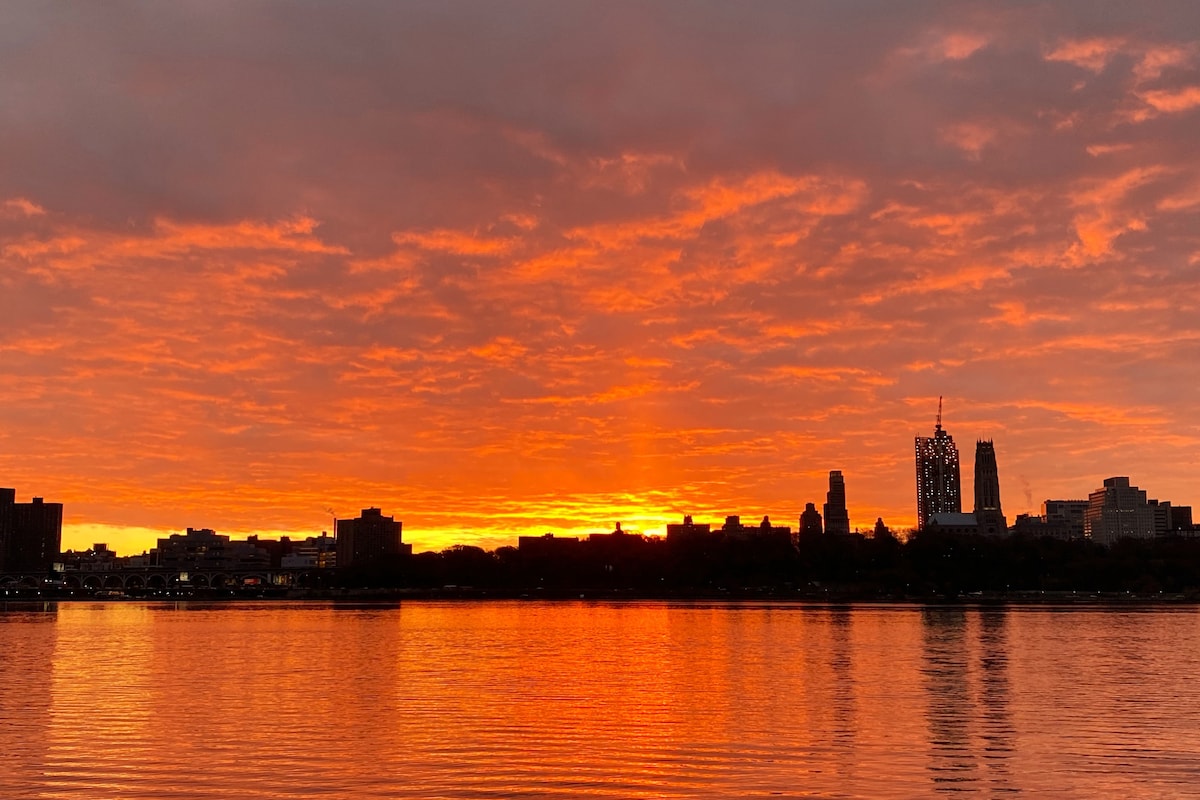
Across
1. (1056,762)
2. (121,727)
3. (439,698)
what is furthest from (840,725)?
(121,727)

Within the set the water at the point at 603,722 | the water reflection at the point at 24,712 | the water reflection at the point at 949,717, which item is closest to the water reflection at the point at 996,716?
the water at the point at 603,722

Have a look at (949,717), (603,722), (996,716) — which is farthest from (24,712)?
(996,716)

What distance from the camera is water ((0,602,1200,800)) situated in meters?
38.6

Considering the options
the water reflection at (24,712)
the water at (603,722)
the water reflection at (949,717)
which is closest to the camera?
the water at (603,722)

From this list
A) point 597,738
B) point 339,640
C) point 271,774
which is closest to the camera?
point 271,774

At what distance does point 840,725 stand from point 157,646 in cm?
8403

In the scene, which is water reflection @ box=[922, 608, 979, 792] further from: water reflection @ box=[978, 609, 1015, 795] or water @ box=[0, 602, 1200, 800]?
water reflection @ box=[978, 609, 1015, 795]

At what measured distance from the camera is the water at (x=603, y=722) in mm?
38594

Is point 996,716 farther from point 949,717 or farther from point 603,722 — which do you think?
point 603,722

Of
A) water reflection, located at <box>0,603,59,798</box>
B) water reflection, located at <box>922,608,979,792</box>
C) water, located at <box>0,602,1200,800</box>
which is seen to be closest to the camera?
water, located at <box>0,602,1200,800</box>

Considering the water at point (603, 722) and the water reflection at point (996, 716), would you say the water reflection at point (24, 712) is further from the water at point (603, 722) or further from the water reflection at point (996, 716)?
the water reflection at point (996, 716)

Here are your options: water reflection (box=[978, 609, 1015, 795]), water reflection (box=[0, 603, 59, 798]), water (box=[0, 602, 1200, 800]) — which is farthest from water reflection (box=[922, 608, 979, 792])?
water reflection (box=[0, 603, 59, 798])

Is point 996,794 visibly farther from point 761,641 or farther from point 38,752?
point 761,641

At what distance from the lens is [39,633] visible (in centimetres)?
14750
